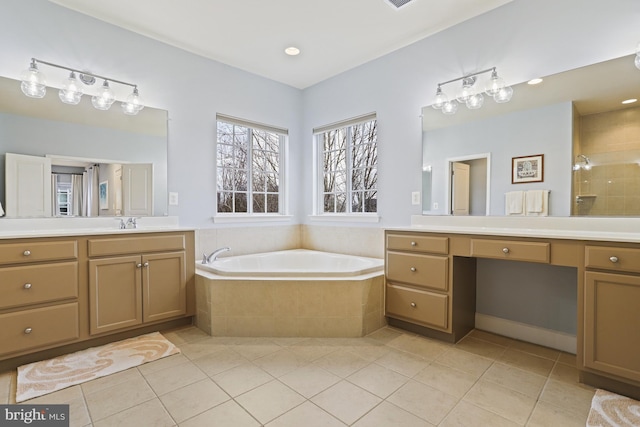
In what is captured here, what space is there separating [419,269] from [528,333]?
0.95 m

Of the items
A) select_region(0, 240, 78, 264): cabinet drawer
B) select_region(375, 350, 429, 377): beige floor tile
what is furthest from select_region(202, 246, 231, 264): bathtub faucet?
select_region(375, 350, 429, 377): beige floor tile

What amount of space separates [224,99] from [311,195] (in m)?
1.49

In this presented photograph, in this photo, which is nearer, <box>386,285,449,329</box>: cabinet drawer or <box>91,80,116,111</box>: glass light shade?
<box>386,285,449,329</box>: cabinet drawer

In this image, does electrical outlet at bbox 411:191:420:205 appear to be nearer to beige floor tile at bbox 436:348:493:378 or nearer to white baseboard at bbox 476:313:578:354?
white baseboard at bbox 476:313:578:354

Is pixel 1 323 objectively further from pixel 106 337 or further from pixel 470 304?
pixel 470 304

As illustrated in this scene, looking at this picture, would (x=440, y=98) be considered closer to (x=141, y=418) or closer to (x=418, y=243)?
(x=418, y=243)

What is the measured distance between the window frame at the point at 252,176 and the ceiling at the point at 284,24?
644 mm

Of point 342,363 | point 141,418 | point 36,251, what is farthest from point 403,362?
point 36,251

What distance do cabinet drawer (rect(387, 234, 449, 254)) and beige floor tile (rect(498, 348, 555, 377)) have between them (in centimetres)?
82

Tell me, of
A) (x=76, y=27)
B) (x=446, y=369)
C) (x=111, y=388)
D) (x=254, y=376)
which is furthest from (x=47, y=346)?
(x=446, y=369)

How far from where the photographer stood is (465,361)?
2129 mm

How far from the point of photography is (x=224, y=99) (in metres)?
3.38

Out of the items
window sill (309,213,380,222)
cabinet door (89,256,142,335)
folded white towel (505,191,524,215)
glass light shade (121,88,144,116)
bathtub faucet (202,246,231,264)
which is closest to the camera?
cabinet door (89,256,142,335)

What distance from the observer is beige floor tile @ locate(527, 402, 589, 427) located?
4.91ft
